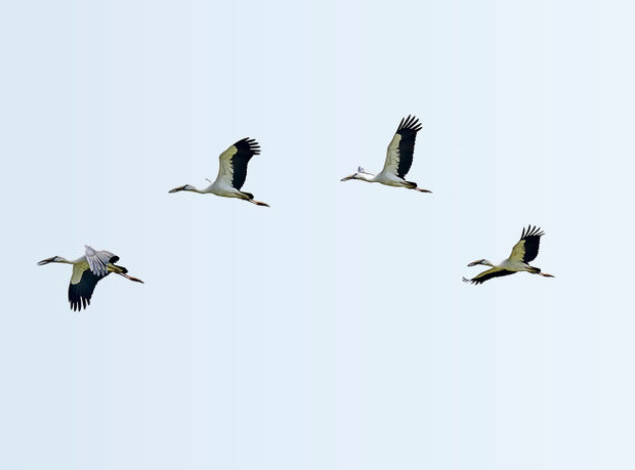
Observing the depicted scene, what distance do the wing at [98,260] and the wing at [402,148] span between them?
24.8 feet

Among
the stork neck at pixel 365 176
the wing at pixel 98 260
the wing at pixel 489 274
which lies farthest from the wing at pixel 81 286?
the wing at pixel 489 274

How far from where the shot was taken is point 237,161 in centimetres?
3566

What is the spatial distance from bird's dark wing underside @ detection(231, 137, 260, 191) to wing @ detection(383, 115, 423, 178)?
3.26m

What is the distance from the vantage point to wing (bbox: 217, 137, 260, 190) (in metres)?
35.3

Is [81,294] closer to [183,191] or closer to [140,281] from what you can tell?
[140,281]

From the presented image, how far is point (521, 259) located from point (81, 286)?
33.7 feet

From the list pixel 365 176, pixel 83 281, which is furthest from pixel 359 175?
pixel 83 281

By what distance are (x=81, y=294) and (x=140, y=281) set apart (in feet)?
4.49

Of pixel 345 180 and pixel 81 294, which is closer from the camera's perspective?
pixel 81 294

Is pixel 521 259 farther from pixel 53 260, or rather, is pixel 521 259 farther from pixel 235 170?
pixel 53 260

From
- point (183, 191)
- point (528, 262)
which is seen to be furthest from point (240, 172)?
point (528, 262)

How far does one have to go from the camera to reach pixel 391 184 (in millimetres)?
37031

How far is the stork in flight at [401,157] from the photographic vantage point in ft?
117

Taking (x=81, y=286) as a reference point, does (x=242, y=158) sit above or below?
above
